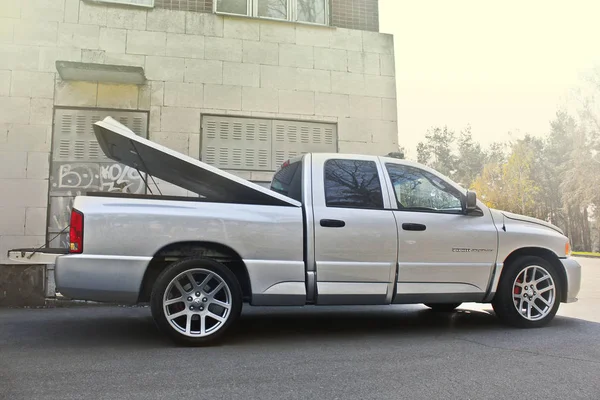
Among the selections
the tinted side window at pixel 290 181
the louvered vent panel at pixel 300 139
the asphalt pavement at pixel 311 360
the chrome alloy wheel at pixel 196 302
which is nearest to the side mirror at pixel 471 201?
the asphalt pavement at pixel 311 360

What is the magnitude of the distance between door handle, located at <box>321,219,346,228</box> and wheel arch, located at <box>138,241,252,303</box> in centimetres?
87

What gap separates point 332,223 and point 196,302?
4.91ft

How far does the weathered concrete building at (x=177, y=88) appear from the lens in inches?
313

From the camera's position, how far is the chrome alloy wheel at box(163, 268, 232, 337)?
14.1 feet

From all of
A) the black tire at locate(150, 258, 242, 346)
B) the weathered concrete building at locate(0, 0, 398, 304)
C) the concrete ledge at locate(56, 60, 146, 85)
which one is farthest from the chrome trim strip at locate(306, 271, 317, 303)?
the concrete ledge at locate(56, 60, 146, 85)

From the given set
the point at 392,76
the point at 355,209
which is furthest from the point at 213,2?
the point at 355,209

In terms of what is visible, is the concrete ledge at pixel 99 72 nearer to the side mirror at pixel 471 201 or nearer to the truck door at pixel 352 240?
the truck door at pixel 352 240

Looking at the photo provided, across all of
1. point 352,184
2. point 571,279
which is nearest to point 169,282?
point 352,184

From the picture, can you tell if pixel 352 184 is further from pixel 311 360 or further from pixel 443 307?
pixel 443 307

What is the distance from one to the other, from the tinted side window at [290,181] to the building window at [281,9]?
4932 mm

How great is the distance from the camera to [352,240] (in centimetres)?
466

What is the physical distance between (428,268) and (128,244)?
2.96 meters

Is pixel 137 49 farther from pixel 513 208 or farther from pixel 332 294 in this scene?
pixel 513 208

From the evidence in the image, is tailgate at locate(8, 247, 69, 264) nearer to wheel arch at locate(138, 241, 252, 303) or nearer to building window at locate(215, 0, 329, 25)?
wheel arch at locate(138, 241, 252, 303)
